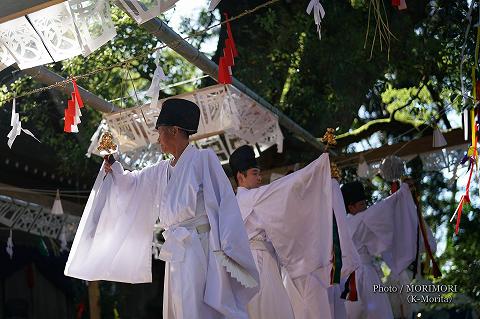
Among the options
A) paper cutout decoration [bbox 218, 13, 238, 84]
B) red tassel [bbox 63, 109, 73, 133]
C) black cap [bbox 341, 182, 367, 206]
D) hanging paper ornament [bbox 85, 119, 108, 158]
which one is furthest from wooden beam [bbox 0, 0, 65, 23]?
black cap [bbox 341, 182, 367, 206]

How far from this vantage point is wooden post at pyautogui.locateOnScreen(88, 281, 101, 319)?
964 cm

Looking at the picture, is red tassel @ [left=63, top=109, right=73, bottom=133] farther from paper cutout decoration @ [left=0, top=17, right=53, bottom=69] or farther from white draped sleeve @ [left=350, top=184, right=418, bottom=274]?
white draped sleeve @ [left=350, top=184, right=418, bottom=274]

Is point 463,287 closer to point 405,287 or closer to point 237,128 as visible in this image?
point 405,287

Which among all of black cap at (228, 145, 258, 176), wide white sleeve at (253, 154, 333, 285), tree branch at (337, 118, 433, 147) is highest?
tree branch at (337, 118, 433, 147)

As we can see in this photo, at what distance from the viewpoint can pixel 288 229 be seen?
5.95 meters

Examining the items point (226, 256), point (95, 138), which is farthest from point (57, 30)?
point (95, 138)

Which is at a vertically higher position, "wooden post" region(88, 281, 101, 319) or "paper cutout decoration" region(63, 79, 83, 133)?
"paper cutout decoration" region(63, 79, 83, 133)

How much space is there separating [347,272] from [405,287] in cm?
350

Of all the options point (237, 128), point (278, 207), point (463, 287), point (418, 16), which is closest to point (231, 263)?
point (278, 207)

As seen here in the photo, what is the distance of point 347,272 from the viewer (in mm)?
5949

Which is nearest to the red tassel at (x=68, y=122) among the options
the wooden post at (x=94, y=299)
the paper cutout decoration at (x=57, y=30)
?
the paper cutout decoration at (x=57, y=30)

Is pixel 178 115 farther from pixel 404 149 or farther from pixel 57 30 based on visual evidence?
pixel 404 149

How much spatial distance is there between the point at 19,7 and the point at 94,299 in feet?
18.6

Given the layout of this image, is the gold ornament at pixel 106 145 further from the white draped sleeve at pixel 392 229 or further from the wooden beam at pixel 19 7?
the white draped sleeve at pixel 392 229
